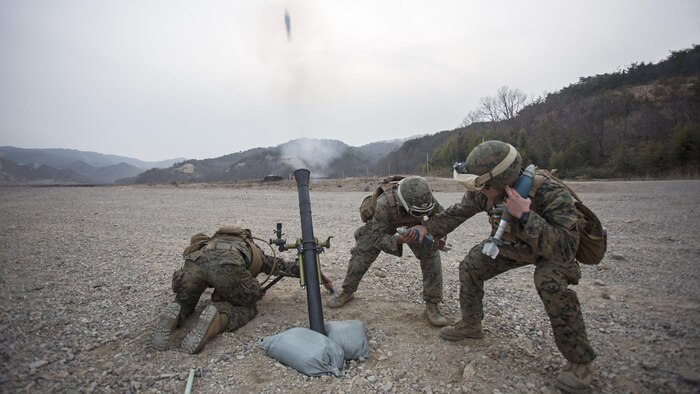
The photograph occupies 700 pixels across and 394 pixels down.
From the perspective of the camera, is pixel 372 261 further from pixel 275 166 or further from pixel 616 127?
pixel 275 166

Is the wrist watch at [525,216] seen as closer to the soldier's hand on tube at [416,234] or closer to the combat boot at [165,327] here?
the soldier's hand on tube at [416,234]

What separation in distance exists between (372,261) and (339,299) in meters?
0.63

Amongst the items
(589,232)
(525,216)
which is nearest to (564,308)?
(589,232)

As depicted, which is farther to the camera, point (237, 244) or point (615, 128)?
point (615, 128)

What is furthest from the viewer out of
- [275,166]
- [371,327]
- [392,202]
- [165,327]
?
[275,166]

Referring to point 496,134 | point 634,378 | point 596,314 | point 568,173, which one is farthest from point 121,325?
point 496,134

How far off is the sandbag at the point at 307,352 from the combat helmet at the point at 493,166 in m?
1.86

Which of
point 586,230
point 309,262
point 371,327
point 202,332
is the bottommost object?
point 371,327

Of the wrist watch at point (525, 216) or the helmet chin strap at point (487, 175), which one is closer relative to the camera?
the wrist watch at point (525, 216)

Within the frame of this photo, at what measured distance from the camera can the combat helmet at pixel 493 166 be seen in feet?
10.0

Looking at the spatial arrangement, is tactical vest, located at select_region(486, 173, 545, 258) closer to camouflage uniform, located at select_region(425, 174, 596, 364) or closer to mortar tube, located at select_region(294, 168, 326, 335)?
camouflage uniform, located at select_region(425, 174, 596, 364)

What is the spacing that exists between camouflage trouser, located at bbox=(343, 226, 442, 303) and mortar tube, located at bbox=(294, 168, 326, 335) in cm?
82

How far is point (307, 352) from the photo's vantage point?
10.6 feet

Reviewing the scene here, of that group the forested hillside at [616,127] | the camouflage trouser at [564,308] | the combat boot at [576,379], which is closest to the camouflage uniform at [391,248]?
the camouflage trouser at [564,308]
